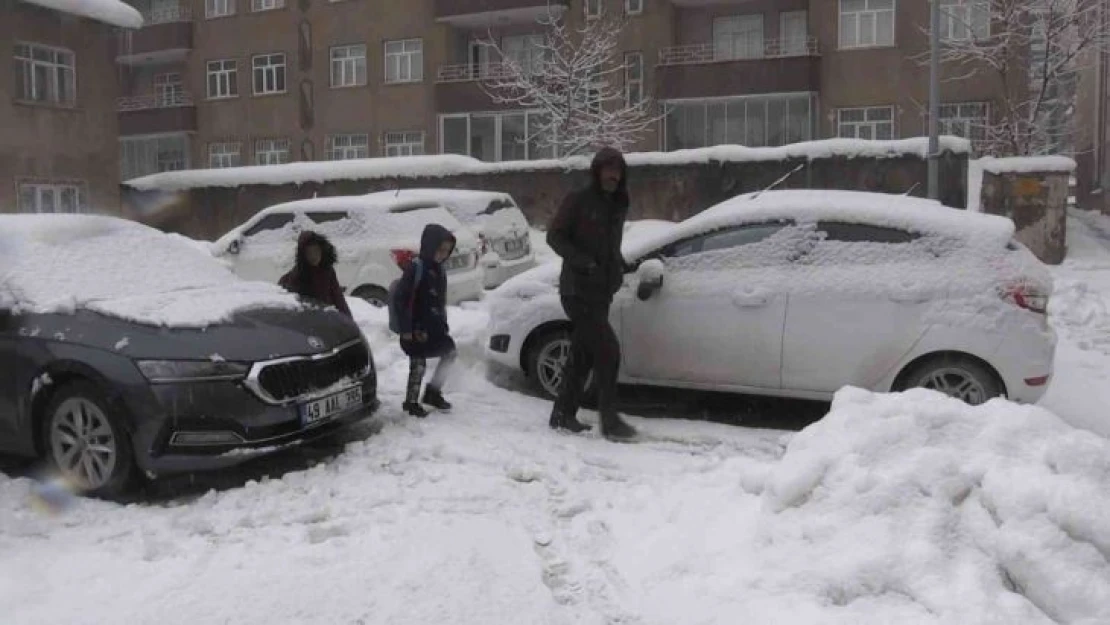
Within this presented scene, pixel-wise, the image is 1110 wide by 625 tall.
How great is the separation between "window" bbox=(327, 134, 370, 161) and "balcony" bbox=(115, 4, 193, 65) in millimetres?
7194

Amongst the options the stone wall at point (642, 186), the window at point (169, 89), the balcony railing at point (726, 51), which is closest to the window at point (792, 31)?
the balcony railing at point (726, 51)

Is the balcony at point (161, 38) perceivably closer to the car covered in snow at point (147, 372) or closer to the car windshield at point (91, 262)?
the car windshield at point (91, 262)

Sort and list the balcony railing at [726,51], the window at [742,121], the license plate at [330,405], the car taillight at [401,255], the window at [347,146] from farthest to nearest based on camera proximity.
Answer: the window at [347,146]
the balcony railing at [726,51]
the window at [742,121]
the car taillight at [401,255]
the license plate at [330,405]

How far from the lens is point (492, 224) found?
13586mm

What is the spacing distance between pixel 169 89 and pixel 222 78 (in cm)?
301

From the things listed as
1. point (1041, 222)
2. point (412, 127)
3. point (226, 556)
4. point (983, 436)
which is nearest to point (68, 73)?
point (412, 127)

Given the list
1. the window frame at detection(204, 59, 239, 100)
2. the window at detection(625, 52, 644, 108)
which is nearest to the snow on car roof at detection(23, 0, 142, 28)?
the window frame at detection(204, 59, 239, 100)

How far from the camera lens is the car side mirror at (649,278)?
699 centimetres

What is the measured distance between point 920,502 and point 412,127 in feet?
102

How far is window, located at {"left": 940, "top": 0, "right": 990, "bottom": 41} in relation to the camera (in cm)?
2669

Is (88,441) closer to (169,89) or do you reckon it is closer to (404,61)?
(404,61)

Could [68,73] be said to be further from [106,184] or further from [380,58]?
[380,58]

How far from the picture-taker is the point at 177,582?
4195 mm

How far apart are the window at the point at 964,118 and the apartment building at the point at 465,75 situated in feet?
0.13
